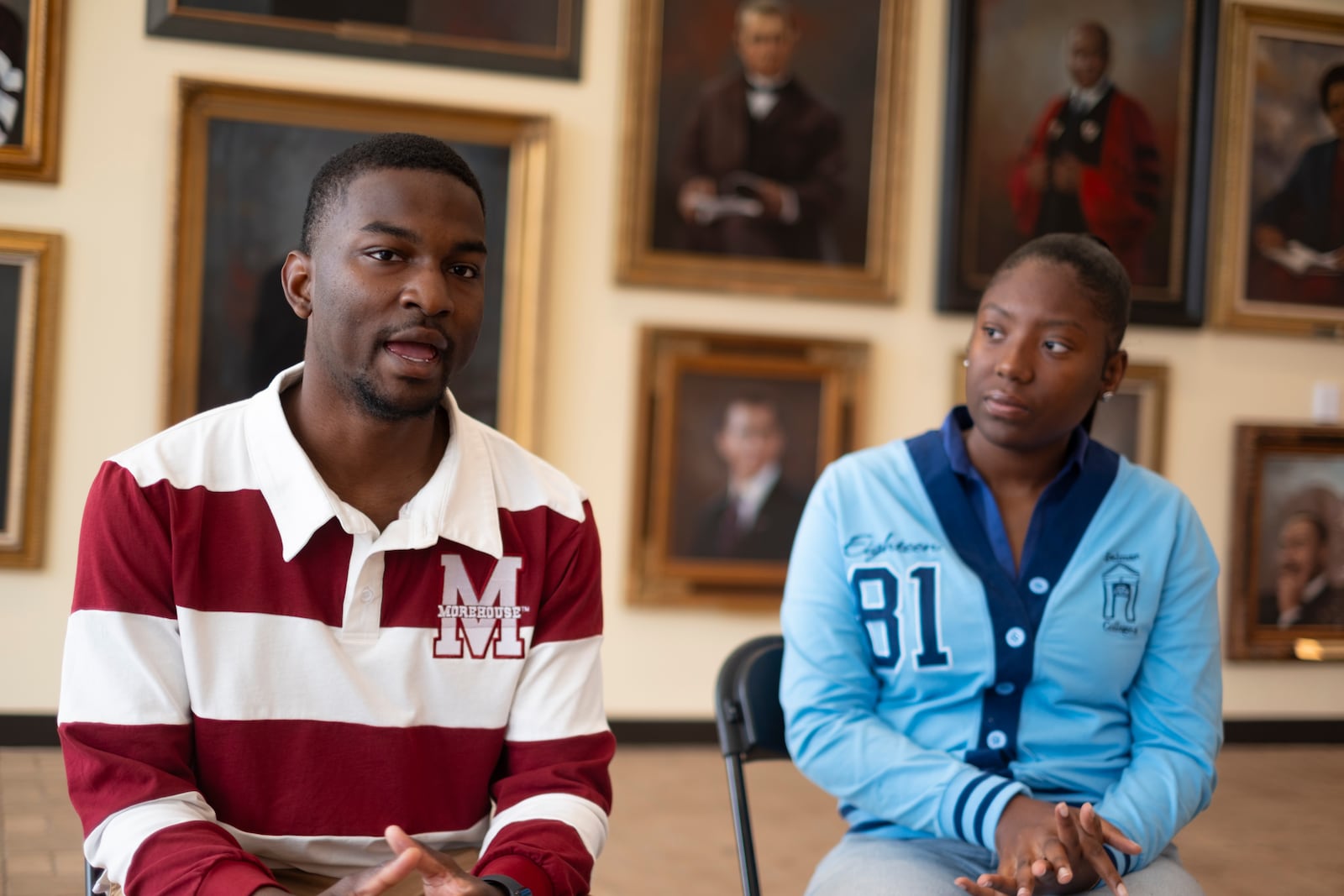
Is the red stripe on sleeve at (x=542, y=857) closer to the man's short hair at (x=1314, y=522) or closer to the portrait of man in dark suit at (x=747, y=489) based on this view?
the portrait of man in dark suit at (x=747, y=489)

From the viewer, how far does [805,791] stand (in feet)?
15.6

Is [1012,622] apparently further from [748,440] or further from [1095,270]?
[748,440]

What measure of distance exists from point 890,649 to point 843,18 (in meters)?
3.68

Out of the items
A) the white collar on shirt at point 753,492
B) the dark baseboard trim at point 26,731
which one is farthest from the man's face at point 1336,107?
the dark baseboard trim at point 26,731

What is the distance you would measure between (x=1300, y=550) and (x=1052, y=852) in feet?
14.8

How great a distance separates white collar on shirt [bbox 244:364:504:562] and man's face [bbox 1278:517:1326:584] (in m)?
4.92

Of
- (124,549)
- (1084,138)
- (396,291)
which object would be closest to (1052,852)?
(396,291)

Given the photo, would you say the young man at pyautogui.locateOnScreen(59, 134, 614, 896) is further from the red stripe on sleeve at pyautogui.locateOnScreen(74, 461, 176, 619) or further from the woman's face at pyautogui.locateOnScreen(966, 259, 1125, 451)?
the woman's face at pyautogui.locateOnScreen(966, 259, 1125, 451)

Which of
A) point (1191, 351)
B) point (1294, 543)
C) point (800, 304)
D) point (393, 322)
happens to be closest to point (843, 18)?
point (800, 304)

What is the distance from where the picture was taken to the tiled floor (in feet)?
11.9

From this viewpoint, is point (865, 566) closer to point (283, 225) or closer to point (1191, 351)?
point (283, 225)

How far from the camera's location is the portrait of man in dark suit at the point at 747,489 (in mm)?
5102

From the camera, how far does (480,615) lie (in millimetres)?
1693

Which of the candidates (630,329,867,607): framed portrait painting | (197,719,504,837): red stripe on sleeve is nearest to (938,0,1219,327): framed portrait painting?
(630,329,867,607): framed portrait painting
